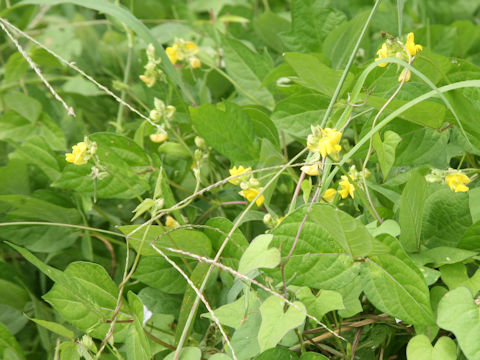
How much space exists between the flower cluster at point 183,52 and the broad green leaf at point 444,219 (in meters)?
0.48

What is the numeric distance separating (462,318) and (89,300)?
0.42m

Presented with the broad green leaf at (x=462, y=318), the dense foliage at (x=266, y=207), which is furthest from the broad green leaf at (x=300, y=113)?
the broad green leaf at (x=462, y=318)

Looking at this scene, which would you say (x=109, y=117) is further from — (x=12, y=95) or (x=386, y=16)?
(x=386, y=16)

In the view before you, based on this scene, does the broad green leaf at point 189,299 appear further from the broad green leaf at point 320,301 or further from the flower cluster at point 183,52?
the flower cluster at point 183,52

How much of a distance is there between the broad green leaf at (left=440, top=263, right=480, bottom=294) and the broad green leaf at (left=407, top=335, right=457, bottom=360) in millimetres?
62

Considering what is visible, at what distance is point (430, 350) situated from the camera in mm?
587

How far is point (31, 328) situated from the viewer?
3.10 ft

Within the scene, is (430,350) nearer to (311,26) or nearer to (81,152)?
(81,152)

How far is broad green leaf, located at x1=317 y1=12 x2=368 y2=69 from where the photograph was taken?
3.10ft

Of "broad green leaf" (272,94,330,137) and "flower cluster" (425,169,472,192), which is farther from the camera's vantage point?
"broad green leaf" (272,94,330,137)

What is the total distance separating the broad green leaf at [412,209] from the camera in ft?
2.06

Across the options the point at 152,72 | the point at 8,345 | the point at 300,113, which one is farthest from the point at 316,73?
the point at 8,345

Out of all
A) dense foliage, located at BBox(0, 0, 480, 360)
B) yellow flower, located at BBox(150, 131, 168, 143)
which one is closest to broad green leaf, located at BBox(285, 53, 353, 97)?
dense foliage, located at BBox(0, 0, 480, 360)

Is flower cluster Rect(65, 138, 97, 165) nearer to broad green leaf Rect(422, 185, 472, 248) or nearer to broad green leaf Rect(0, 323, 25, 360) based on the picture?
broad green leaf Rect(0, 323, 25, 360)
